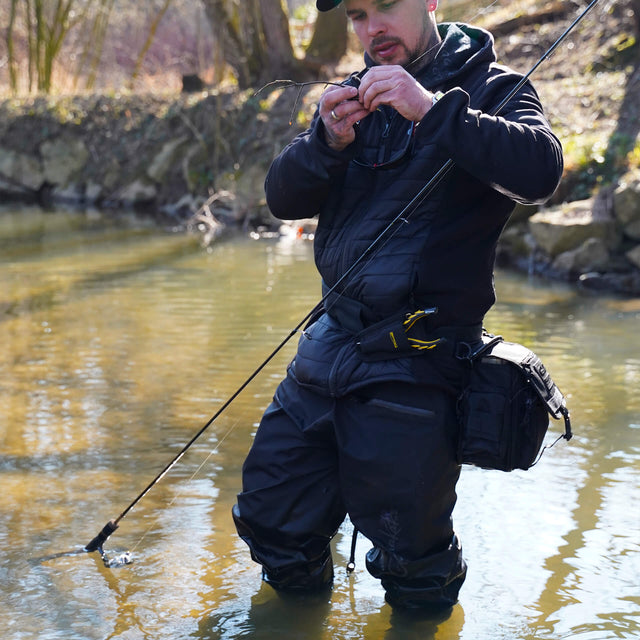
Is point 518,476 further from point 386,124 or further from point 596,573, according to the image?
point 386,124

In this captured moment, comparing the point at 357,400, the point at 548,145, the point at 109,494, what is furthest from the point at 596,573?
the point at 109,494

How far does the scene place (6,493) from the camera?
3.99 m

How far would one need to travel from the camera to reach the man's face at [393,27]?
2.57 meters

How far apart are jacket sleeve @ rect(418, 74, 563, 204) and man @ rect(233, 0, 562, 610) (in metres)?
0.06

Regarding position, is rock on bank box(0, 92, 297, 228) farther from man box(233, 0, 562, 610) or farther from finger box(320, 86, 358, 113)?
finger box(320, 86, 358, 113)

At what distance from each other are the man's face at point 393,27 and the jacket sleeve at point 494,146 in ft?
1.05

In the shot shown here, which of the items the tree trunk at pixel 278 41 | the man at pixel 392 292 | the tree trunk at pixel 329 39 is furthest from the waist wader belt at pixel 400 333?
the tree trunk at pixel 329 39

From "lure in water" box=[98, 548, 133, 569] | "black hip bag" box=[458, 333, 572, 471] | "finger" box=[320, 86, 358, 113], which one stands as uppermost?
"finger" box=[320, 86, 358, 113]

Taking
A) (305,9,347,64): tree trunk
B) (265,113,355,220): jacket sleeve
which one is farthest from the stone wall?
(305,9,347,64): tree trunk

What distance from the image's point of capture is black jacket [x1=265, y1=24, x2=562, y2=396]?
8.36 feet

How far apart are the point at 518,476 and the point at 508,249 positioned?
6.02 m

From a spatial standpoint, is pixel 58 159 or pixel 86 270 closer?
pixel 86 270

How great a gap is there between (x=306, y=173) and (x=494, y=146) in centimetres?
51

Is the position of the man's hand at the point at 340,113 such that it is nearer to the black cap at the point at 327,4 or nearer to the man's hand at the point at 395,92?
the man's hand at the point at 395,92
